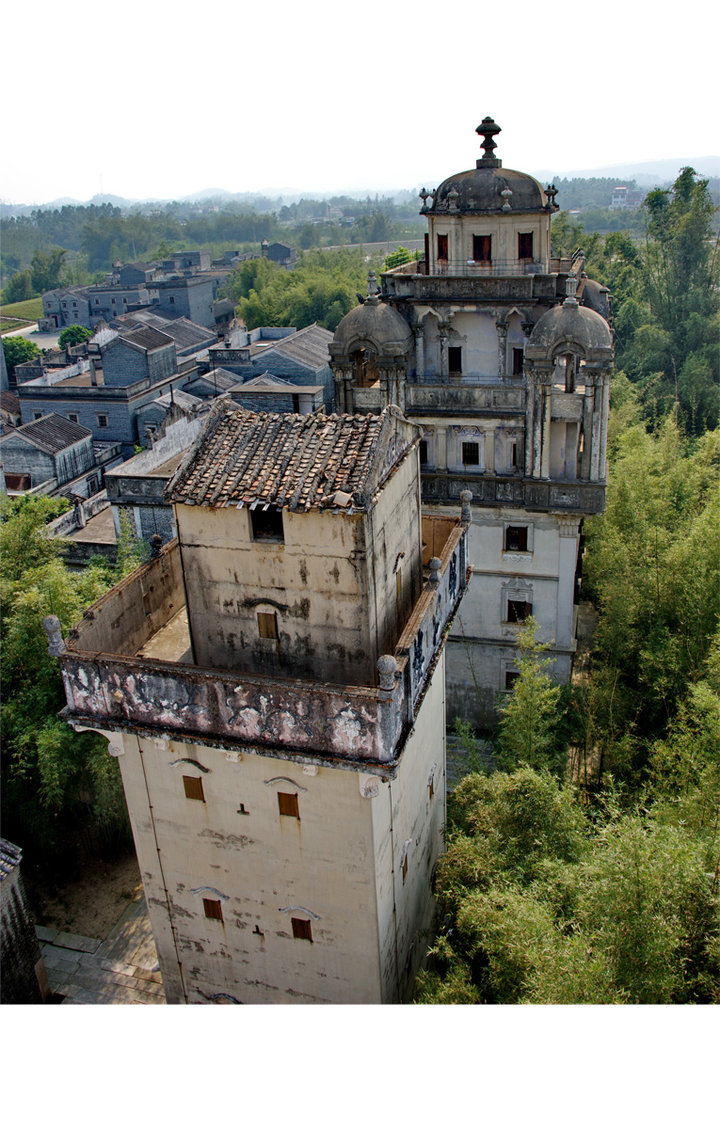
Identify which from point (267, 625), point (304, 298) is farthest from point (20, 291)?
point (267, 625)

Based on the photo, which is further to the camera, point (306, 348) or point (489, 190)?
point (306, 348)

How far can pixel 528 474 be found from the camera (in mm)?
23953

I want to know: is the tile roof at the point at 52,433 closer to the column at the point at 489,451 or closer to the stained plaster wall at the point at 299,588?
the column at the point at 489,451

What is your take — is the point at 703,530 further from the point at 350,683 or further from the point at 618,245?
the point at 618,245

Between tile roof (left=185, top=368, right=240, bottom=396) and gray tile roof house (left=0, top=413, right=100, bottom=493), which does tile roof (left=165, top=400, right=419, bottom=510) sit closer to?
gray tile roof house (left=0, top=413, right=100, bottom=493)

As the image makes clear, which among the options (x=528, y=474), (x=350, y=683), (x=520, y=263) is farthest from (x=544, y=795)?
(x=520, y=263)

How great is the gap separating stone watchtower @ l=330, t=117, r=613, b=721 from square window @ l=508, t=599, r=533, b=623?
0.04 metres

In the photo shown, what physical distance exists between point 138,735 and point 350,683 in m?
3.00

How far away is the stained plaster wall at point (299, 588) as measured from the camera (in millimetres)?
11703

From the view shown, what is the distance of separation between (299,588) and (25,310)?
118898mm

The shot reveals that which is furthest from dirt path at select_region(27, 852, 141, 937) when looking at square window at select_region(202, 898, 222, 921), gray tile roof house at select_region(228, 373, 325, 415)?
gray tile roof house at select_region(228, 373, 325, 415)

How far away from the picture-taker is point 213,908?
14.3m

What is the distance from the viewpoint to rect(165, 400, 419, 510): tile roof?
37.7ft

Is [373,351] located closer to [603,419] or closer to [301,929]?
[603,419]
